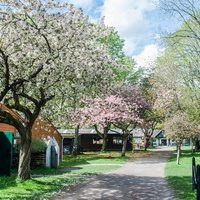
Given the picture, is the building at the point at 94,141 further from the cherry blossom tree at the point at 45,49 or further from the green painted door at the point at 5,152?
the cherry blossom tree at the point at 45,49

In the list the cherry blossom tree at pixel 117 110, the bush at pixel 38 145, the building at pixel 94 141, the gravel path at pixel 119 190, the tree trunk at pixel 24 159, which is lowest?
the gravel path at pixel 119 190

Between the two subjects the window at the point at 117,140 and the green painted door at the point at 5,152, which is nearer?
the green painted door at the point at 5,152

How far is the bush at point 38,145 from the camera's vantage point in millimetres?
28609

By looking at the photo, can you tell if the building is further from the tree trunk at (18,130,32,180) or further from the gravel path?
the tree trunk at (18,130,32,180)

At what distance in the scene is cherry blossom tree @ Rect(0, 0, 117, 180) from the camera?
15969 millimetres

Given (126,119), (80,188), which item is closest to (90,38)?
(80,188)

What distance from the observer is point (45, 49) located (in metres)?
17.3

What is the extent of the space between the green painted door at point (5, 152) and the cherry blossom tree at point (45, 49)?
401 centimetres

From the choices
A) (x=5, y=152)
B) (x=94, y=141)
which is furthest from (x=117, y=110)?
(x=94, y=141)

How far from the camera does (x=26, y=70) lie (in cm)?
1827

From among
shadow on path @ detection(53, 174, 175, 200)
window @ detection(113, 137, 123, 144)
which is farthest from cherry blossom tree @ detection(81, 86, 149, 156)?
window @ detection(113, 137, 123, 144)

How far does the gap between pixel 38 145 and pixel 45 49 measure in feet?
43.2

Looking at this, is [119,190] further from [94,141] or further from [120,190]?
[94,141]

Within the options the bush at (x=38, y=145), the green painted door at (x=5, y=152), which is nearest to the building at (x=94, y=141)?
the bush at (x=38, y=145)
